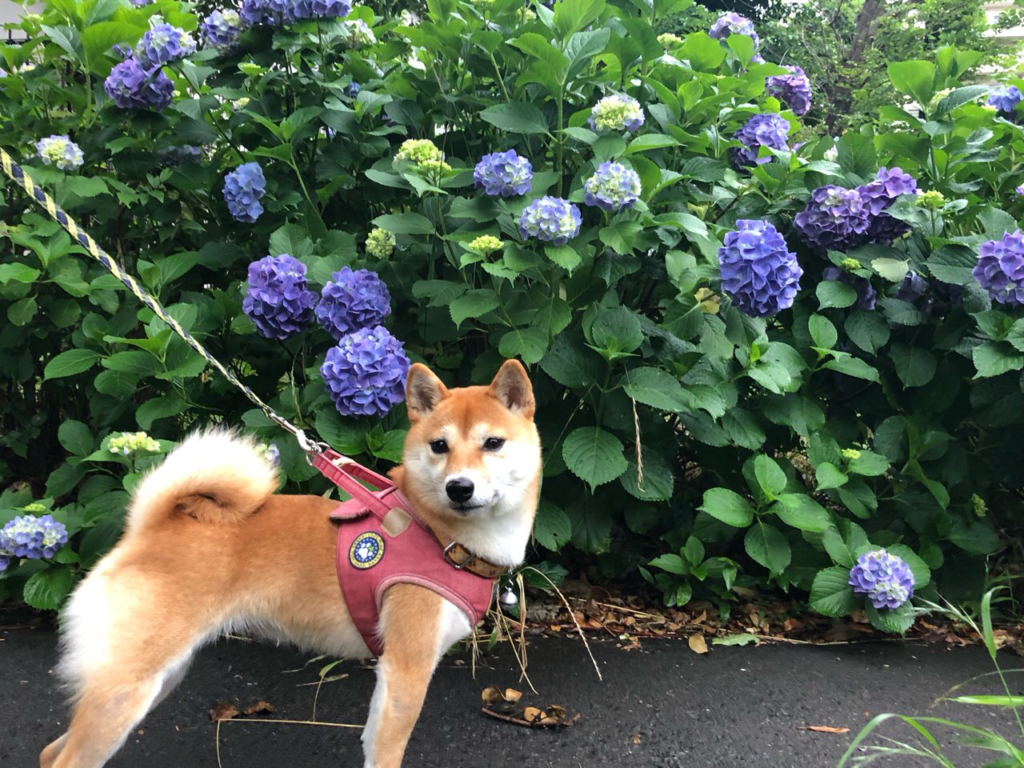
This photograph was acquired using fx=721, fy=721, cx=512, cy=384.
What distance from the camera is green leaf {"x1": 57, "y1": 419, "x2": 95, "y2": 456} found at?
323 centimetres

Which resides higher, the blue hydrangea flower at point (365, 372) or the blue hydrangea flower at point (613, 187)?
Answer: the blue hydrangea flower at point (613, 187)

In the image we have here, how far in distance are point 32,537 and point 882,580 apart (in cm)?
361

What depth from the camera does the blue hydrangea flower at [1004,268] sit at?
316 centimetres

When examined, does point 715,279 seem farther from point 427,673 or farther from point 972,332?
point 427,673

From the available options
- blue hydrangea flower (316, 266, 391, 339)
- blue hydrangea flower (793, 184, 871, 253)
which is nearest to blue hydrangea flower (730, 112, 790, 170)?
blue hydrangea flower (793, 184, 871, 253)

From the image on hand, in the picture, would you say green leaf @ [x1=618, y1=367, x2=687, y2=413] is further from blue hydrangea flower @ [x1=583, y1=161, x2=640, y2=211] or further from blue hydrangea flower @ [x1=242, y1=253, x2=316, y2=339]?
blue hydrangea flower @ [x1=242, y1=253, x2=316, y2=339]

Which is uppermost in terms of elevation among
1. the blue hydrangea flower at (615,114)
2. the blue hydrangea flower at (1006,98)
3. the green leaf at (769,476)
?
the blue hydrangea flower at (1006,98)

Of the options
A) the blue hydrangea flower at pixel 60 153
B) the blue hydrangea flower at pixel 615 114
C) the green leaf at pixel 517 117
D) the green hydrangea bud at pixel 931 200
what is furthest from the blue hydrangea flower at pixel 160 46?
the green hydrangea bud at pixel 931 200

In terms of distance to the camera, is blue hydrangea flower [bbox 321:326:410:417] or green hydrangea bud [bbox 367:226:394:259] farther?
green hydrangea bud [bbox 367:226:394:259]

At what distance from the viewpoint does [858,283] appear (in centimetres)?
349

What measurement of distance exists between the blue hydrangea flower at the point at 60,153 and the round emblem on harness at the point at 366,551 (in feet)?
7.90

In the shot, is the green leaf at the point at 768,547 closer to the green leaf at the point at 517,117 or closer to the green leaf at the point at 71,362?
the green leaf at the point at 517,117

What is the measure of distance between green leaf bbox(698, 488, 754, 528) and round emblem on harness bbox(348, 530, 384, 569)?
5.23 feet

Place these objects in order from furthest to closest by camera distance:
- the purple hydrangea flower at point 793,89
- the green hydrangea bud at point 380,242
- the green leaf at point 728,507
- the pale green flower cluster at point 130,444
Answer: the purple hydrangea flower at point 793,89, the green hydrangea bud at point 380,242, the green leaf at point 728,507, the pale green flower cluster at point 130,444
